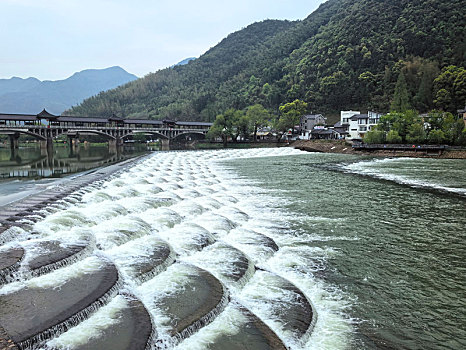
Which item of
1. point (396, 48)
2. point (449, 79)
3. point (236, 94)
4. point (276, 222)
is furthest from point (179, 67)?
point (276, 222)

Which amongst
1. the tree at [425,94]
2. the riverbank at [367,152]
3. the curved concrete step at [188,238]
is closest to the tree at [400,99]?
the tree at [425,94]

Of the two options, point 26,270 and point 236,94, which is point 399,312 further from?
point 236,94

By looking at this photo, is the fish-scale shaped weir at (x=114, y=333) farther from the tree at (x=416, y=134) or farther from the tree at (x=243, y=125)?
the tree at (x=243, y=125)

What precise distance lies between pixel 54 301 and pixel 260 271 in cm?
355

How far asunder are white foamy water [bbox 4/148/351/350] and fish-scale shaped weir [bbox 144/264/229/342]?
0.06 meters

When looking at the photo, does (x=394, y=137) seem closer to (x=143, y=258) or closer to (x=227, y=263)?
(x=227, y=263)

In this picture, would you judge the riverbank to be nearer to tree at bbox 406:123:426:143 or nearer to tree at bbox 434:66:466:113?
tree at bbox 406:123:426:143

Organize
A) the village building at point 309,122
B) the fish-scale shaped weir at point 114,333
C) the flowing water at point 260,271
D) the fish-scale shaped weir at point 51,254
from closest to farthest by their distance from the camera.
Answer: the fish-scale shaped weir at point 114,333, the flowing water at point 260,271, the fish-scale shaped weir at point 51,254, the village building at point 309,122

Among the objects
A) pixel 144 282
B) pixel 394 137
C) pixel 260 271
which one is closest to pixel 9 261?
pixel 144 282

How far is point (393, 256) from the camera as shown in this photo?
283 inches

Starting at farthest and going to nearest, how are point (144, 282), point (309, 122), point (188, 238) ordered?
point (309, 122), point (188, 238), point (144, 282)

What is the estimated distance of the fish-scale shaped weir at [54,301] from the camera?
394 centimetres

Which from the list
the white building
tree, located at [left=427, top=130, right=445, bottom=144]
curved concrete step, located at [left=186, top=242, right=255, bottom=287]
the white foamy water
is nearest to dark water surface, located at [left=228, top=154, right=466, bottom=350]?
the white foamy water

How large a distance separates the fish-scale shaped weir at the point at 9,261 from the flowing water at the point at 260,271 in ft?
0.43
